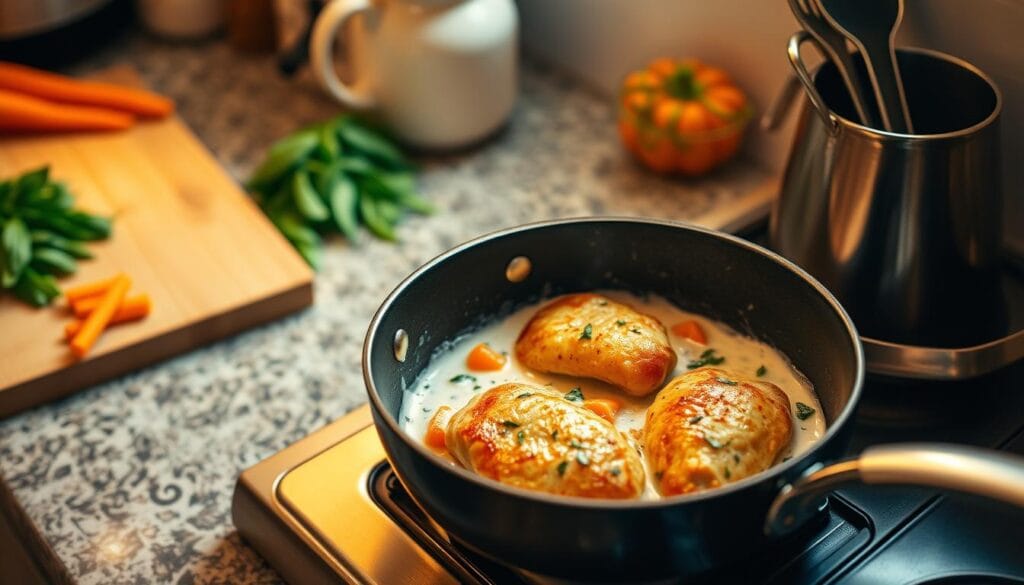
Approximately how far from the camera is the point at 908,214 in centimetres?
86

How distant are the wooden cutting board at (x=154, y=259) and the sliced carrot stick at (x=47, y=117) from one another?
0.04 feet

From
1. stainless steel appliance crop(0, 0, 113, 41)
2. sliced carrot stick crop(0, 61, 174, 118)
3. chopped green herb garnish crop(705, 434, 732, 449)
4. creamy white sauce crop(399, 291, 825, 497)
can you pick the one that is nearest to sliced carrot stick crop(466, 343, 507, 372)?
creamy white sauce crop(399, 291, 825, 497)

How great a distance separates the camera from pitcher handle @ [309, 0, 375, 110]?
4.39 feet

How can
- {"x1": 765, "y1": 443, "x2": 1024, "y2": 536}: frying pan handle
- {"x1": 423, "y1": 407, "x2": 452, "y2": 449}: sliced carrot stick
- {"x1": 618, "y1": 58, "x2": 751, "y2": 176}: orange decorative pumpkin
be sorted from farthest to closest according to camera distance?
1. {"x1": 618, "y1": 58, "x2": 751, "y2": 176}: orange decorative pumpkin
2. {"x1": 423, "y1": 407, "x2": 452, "y2": 449}: sliced carrot stick
3. {"x1": 765, "y1": 443, "x2": 1024, "y2": 536}: frying pan handle

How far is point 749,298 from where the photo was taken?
34.2 inches

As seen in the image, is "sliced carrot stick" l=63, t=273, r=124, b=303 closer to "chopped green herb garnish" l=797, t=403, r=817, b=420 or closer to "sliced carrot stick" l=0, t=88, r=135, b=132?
"sliced carrot stick" l=0, t=88, r=135, b=132

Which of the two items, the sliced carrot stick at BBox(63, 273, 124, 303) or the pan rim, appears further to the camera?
the sliced carrot stick at BBox(63, 273, 124, 303)

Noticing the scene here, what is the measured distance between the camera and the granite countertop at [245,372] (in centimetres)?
92

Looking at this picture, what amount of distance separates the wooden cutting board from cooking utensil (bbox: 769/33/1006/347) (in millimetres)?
556

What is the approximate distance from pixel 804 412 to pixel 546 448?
0.72ft

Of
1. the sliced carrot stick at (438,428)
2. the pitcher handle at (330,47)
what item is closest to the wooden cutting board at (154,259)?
the pitcher handle at (330,47)

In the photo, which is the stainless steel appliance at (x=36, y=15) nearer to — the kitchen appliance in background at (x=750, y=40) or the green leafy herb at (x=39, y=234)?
the green leafy herb at (x=39, y=234)

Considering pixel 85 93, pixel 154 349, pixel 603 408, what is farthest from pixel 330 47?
pixel 603 408

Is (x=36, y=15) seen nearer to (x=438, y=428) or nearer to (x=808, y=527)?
(x=438, y=428)
